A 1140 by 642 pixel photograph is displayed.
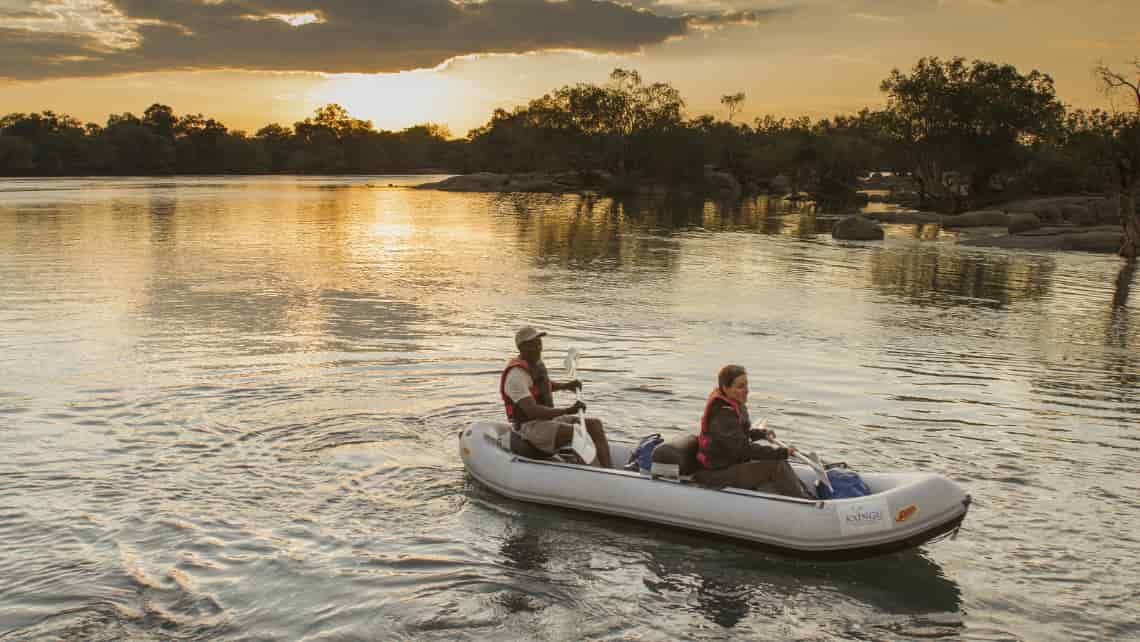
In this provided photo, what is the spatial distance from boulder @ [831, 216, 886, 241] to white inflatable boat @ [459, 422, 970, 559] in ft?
123

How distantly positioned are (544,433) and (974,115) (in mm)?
64131

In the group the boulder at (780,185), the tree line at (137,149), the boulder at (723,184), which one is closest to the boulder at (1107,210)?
the boulder at (723,184)

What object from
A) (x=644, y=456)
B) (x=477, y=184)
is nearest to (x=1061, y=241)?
(x=644, y=456)

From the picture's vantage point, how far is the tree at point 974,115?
66250 mm

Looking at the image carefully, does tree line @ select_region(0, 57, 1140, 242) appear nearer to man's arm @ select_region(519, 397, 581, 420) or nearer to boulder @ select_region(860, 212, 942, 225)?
boulder @ select_region(860, 212, 942, 225)

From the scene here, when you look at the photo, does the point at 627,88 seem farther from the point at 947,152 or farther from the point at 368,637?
the point at 368,637

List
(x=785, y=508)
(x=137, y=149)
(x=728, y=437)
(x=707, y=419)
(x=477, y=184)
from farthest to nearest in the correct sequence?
(x=137, y=149) → (x=477, y=184) → (x=707, y=419) → (x=728, y=437) → (x=785, y=508)

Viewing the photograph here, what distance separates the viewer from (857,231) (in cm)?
4569

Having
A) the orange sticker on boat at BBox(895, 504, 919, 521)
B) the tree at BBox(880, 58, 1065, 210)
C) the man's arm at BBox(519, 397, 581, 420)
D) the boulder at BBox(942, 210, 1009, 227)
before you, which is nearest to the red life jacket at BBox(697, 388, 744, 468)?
the man's arm at BBox(519, 397, 581, 420)

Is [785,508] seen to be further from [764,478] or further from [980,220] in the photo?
[980,220]

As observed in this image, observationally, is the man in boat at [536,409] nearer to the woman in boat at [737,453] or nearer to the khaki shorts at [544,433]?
the khaki shorts at [544,433]

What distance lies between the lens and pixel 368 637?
7.79 meters

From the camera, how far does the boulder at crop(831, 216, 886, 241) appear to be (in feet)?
149

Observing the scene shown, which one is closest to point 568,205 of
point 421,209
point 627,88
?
point 421,209
